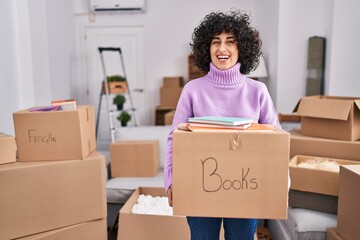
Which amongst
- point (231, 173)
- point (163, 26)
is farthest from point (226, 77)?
point (163, 26)

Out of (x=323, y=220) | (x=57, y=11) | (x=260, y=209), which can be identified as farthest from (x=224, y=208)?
(x=57, y=11)

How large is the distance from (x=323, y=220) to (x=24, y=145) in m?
1.48

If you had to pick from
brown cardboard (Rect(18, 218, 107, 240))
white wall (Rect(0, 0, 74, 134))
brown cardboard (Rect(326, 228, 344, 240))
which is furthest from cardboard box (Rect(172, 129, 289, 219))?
white wall (Rect(0, 0, 74, 134))

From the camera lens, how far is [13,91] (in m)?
2.31

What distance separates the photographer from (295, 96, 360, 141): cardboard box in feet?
5.38

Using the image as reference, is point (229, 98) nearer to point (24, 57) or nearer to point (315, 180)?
point (315, 180)

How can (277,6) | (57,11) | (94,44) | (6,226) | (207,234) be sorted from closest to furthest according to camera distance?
(207,234) < (6,226) < (277,6) < (57,11) < (94,44)

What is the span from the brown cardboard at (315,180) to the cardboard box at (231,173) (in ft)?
2.62

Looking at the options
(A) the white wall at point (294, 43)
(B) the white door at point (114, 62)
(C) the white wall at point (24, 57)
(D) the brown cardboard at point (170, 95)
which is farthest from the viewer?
(B) the white door at point (114, 62)

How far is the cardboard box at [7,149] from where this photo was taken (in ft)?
4.68

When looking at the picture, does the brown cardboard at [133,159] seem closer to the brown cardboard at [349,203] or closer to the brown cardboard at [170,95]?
the brown cardboard at [349,203]

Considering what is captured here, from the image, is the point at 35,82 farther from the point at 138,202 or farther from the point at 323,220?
the point at 323,220

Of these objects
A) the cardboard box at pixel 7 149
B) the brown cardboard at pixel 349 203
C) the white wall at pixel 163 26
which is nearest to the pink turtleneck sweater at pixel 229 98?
the brown cardboard at pixel 349 203

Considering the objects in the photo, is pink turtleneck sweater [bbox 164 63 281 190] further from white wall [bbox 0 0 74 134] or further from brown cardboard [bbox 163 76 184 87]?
brown cardboard [bbox 163 76 184 87]
